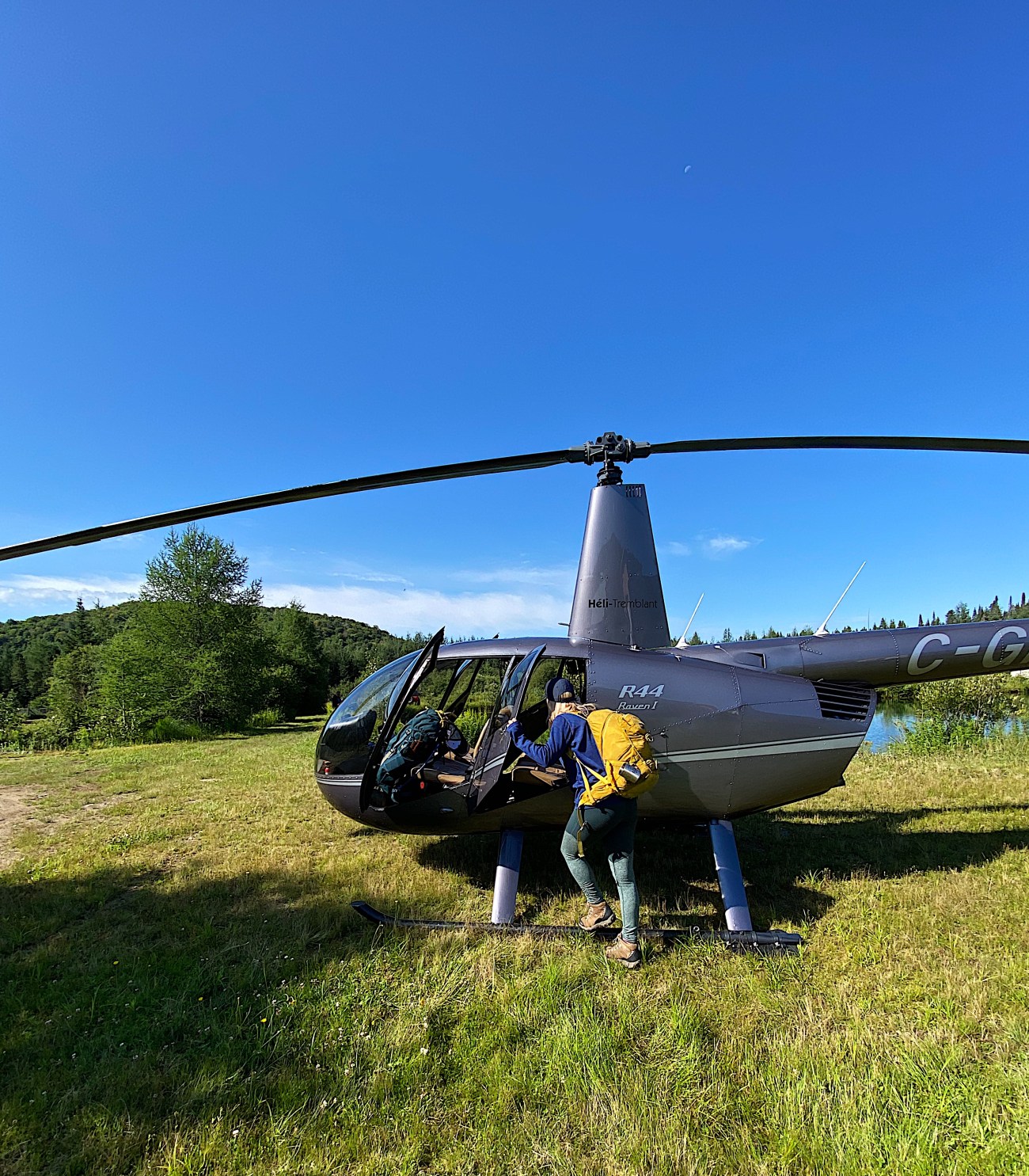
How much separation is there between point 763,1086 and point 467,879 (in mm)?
2965

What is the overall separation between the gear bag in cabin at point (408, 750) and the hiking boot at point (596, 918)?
174 cm

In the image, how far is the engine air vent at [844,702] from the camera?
4.43 meters

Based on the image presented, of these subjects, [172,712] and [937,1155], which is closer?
[937,1155]

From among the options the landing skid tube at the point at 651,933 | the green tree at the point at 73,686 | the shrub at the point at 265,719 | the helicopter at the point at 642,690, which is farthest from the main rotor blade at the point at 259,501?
the green tree at the point at 73,686

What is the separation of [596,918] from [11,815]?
8.48 m

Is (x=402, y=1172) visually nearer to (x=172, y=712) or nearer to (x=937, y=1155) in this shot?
(x=937, y=1155)

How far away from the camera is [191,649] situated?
24.5 meters

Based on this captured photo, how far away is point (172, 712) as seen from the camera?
23.2 meters

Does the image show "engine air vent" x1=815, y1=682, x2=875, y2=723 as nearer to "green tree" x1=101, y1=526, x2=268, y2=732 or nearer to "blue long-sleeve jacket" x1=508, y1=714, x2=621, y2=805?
"blue long-sleeve jacket" x1=508, y1=714, x2=621, y2=805

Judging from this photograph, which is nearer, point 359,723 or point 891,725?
point 359,723

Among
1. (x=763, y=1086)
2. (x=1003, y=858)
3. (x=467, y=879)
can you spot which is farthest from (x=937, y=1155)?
(x=1003, y=858)

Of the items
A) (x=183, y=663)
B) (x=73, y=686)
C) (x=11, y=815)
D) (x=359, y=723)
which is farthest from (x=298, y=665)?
(x=359, y=723)

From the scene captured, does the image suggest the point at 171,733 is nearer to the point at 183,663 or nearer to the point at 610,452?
the point at 183,663

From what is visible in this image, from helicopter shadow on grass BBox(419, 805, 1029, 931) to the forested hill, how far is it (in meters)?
41.1
